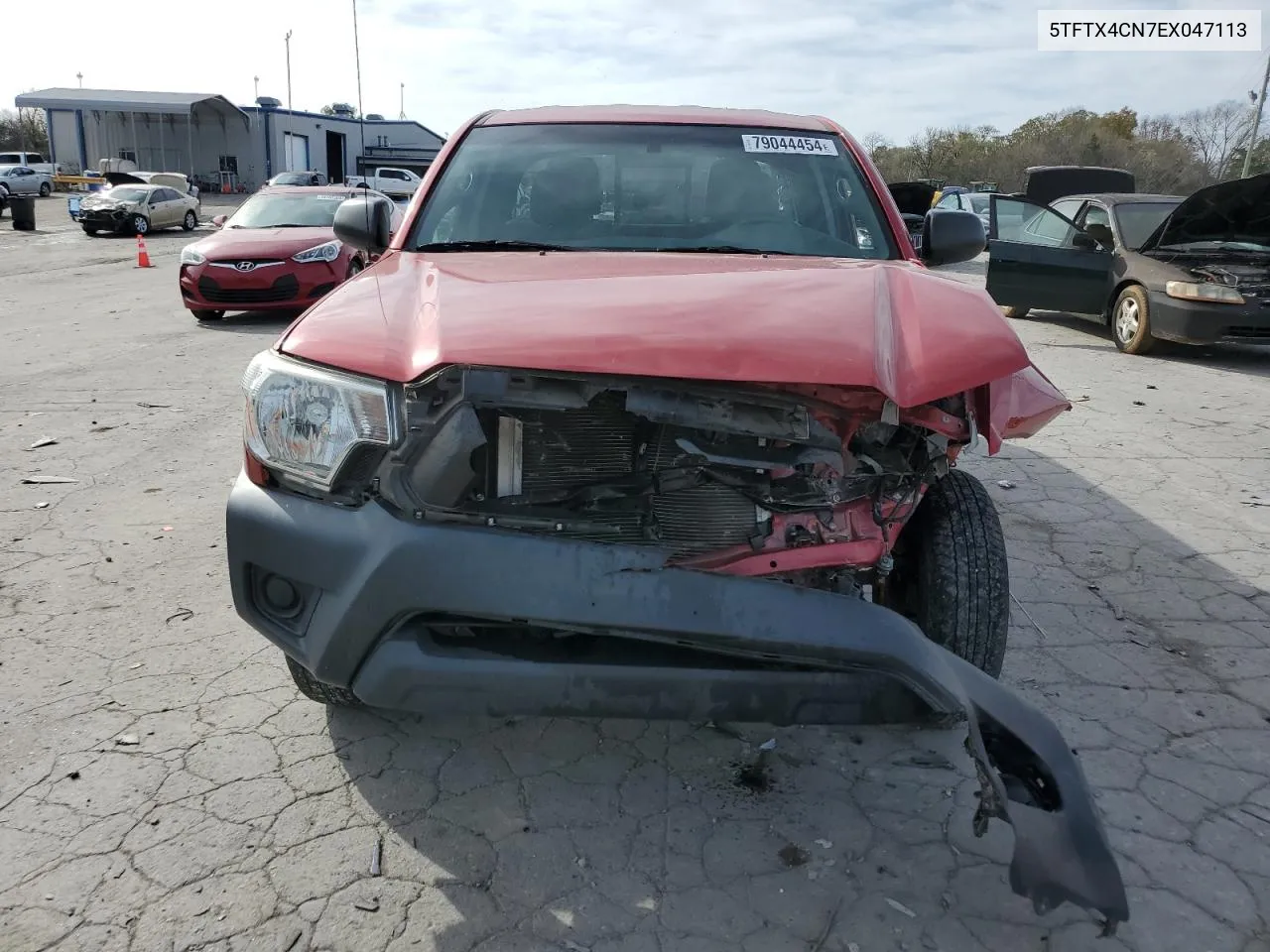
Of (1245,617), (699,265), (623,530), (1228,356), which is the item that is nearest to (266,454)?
(623,530)

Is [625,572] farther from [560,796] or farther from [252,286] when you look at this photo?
[252,286]

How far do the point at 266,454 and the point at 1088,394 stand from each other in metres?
7.16

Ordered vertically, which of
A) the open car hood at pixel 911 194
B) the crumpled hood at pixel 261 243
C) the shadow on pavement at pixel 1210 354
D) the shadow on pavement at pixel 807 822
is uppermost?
the open car hood at pixel 911 194

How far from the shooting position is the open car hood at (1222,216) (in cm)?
812

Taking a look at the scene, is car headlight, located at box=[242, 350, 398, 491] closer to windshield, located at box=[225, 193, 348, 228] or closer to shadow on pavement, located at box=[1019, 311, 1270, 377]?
shadow on pavement, located at box=[1019, 311, 1270, 377]

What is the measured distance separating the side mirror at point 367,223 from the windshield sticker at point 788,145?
138 cm

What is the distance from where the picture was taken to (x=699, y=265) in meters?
2.80

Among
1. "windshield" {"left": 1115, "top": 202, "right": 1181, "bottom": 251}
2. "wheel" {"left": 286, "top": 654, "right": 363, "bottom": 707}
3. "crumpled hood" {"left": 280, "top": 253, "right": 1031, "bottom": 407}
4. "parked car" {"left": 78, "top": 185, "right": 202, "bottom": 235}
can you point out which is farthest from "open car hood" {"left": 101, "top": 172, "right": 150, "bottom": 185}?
"crumpled hood" {"left": 280, "top": 253, "right": 1031, "bottom": 407}

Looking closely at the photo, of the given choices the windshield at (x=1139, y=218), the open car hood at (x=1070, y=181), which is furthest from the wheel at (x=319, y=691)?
the open car hood at (x=1070, y=181)

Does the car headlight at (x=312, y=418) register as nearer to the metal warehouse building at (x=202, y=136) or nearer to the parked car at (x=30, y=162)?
the parked car at (x=30, y=162)

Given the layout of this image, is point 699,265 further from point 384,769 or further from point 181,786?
point 181,786

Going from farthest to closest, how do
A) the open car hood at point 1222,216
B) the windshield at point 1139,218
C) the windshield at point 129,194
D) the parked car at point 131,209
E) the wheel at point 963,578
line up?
the windshield at point 129,194 < the parked car at point 131,209 < the windshield at point 1139,218 < the open car hood at point 1222,216 < the wheel at point 963,578

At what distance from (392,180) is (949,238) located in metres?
30.1

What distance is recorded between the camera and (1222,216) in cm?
862
